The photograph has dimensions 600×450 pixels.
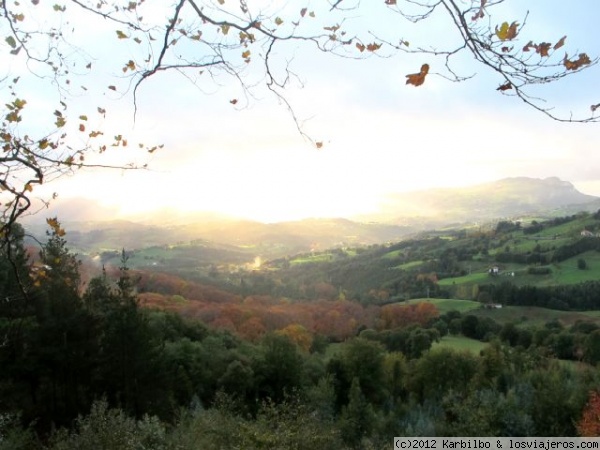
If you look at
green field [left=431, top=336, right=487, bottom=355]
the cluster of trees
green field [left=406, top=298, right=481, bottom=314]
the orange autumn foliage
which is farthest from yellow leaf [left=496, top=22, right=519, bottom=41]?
the cluster of trees

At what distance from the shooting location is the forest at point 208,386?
34.4 feet

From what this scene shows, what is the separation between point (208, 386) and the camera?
72.7 ft

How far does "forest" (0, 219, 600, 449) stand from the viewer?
10484mm

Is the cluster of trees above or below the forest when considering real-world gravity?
below

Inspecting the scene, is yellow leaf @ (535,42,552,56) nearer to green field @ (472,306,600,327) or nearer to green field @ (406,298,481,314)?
green field @ (472,306,600,327)

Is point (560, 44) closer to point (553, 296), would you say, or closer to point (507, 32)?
point (507, 32)

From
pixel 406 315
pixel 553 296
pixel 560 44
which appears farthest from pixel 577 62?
pixel 553 296

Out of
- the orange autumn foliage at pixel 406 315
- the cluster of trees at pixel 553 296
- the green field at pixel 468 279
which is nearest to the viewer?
the orange autumn foliage at pixel 406 315

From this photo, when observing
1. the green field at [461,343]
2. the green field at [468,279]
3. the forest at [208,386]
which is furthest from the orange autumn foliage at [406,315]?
the forest at [208,386]

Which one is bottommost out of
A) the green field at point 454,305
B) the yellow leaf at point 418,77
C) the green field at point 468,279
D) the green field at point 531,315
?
the green field at point 531,315

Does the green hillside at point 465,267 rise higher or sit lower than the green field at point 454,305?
higher

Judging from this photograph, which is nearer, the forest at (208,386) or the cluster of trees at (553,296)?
the forest at (208,386)

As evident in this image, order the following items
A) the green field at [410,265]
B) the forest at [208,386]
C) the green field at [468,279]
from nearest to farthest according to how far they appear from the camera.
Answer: the forest at [208,386]
the green field at [468,279]
the green field at [410,265]

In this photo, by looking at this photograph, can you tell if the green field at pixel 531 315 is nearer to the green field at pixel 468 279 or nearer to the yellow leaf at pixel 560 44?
the green field at pixel 468 279
